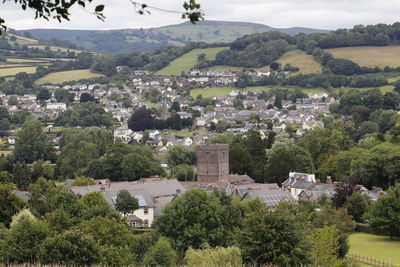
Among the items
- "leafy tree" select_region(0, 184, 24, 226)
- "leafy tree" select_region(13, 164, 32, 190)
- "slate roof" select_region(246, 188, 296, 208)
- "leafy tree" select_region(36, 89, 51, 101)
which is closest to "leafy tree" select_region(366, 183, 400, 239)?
"slate roof" select_region(246, 188, 296, 208)

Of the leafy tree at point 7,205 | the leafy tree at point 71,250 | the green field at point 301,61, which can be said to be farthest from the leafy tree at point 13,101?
the leafy tree at point 71,250

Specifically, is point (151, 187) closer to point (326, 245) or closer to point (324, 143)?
point (326, 245)

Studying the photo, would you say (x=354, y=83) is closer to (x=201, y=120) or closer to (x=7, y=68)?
(x=201, y=120)

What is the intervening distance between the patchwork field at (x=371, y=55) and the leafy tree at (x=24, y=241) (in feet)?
448

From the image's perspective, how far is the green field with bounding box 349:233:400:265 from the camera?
1869 inches

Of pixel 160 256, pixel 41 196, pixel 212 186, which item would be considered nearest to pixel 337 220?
pixel 212 186

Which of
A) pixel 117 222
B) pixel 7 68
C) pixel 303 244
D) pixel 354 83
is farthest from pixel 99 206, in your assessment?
pixel 7 68

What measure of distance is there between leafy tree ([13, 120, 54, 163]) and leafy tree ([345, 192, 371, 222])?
4925cm

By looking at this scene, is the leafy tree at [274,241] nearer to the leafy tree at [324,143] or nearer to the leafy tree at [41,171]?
the leafy tree at [41,171]

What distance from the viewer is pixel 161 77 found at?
636 feet

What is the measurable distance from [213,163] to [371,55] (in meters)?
104

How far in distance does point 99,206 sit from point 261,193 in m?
20.1

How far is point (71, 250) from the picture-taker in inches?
1216

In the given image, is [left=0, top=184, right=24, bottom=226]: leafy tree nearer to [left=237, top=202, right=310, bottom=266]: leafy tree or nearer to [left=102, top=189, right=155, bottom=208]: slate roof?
[left=102, top=189, right=155, bottom=208]: slate roof
